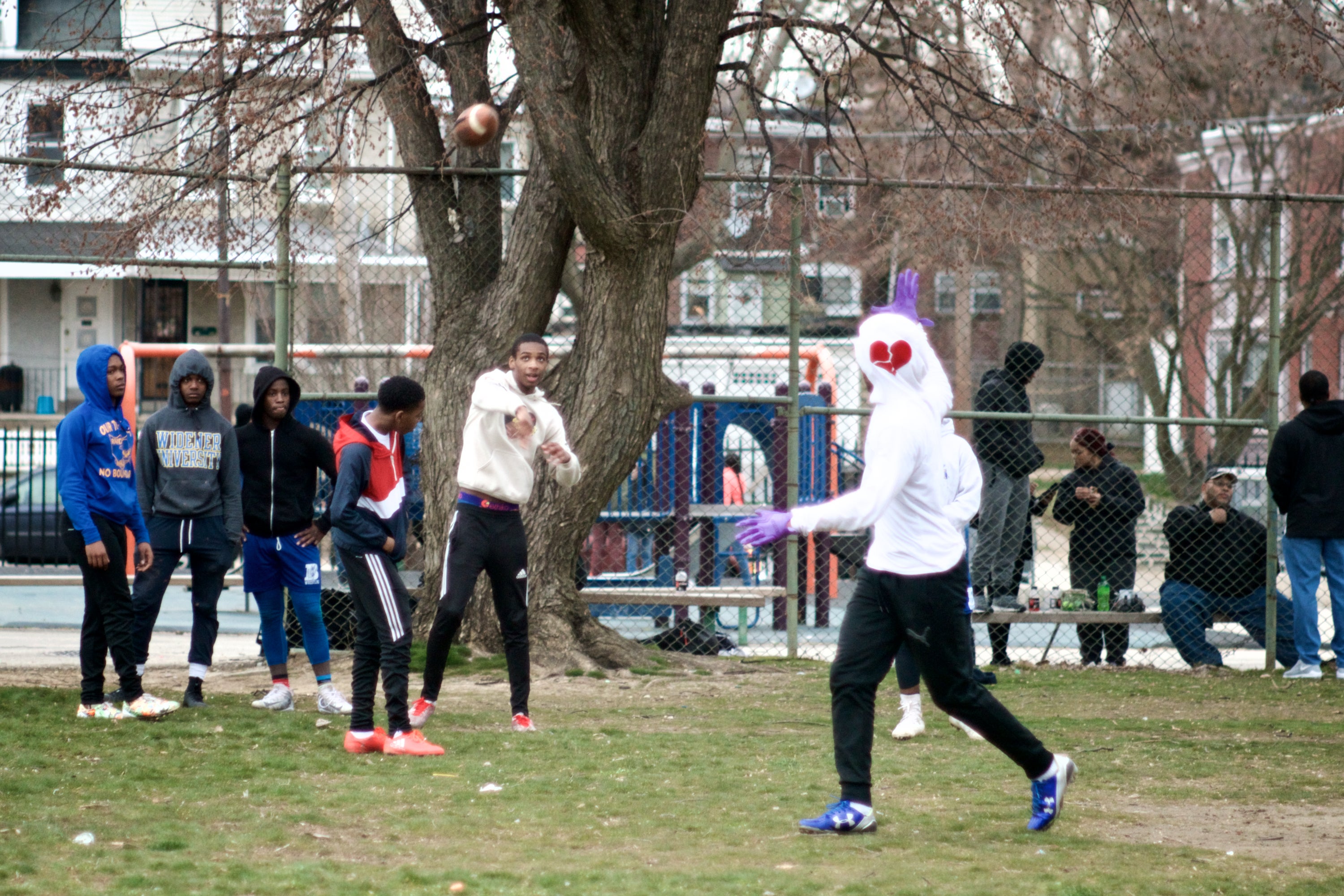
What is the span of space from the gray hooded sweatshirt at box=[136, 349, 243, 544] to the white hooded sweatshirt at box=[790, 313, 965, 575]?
3.63 meters

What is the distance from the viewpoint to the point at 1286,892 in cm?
415

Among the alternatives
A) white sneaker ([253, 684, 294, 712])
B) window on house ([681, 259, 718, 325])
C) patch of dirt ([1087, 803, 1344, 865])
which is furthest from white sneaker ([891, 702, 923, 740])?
window on house ([681, 259, 718, 325])

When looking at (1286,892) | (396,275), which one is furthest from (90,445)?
(396,275)

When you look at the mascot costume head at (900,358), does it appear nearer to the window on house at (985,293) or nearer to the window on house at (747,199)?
the window on house at (747,199)

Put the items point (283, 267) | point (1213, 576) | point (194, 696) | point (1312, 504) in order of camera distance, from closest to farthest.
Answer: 1. point (194, 696)
2. point (283, 267)
3. point (1312, 504)
4. point (1213, 576)

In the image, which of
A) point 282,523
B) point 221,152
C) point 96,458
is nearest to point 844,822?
point 282,523

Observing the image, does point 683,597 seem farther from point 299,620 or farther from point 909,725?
point 299,620

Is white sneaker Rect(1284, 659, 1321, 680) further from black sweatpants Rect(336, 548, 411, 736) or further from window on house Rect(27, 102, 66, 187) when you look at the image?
window on house Rect(27, 102, 66, 187)

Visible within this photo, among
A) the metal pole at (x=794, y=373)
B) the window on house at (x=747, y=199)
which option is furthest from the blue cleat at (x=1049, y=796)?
the window on house at (x=747, y=199)

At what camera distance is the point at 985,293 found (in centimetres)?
2345

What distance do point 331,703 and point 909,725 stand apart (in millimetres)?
3040

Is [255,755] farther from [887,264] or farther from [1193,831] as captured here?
[887,264]

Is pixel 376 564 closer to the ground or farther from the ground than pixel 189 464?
closer to the ground

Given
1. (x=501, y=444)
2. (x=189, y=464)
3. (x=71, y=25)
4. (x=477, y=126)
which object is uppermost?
(x=71, y=25)
